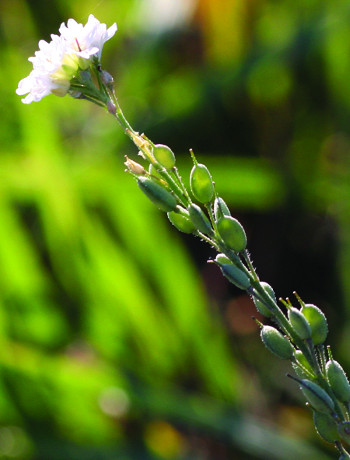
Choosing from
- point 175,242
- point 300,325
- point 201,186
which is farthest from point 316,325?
point 175,242

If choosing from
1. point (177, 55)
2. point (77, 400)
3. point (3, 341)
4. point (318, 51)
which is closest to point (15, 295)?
point (3, 341)

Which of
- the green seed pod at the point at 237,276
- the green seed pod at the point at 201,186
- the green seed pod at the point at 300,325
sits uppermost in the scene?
the green seed pod at the point at 201,186

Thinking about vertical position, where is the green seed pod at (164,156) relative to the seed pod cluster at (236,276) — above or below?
above

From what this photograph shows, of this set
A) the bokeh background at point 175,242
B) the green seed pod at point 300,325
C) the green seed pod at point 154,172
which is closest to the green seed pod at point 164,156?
the green seed pod at point 154,172

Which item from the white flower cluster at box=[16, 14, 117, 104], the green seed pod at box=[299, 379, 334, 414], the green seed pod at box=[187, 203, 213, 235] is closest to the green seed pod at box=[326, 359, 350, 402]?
the green seed pod at box=[299, 379, 334, 414]

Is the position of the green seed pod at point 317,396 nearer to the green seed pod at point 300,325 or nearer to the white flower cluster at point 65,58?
the green seed pod at point 300,325

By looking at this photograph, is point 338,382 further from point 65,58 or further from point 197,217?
point 65,58

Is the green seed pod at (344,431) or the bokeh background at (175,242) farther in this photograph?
the bokeh background at (175,242)
